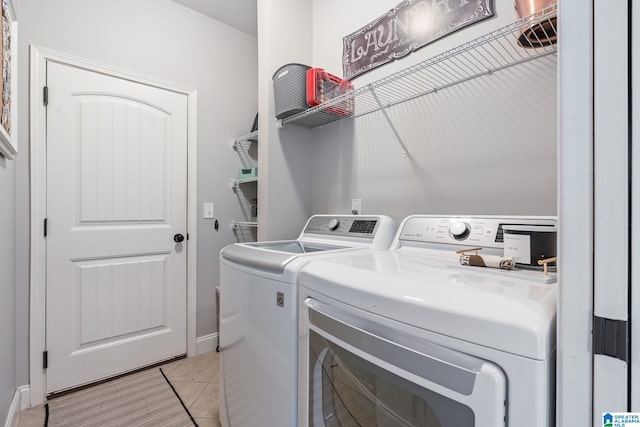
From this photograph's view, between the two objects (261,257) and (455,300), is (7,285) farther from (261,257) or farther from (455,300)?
(455,300)

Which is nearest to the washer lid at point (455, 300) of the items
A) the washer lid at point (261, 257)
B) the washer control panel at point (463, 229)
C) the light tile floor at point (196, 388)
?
the washer lid at point (261, 257)

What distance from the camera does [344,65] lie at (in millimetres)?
1962

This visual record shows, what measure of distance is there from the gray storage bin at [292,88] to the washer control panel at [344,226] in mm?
667

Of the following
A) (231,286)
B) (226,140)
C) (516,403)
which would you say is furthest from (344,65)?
(516,403)

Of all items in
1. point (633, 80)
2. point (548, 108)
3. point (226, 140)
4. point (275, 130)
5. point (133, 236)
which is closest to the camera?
point (633, 80)

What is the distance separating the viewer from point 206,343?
2.44 meters

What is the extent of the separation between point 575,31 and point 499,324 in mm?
485

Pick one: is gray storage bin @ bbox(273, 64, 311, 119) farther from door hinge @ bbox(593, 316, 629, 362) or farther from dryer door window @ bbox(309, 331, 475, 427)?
door hinge @ bbox(593, 316, 629, 362)

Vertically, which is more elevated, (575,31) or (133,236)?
(575,31)

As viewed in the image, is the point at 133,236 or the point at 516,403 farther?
the point at 133,236

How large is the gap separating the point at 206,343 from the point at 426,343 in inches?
90.7

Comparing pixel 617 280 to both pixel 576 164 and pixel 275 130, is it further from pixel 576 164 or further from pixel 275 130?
pixel 275 130

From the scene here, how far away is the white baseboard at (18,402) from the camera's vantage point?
1.57 meters

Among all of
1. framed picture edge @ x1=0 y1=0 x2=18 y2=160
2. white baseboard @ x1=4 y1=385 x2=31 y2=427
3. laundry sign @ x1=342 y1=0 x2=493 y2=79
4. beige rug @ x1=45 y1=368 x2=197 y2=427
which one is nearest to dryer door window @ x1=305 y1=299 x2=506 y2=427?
beige rug @ x1=45 y1=368 x2=197 y2=427
